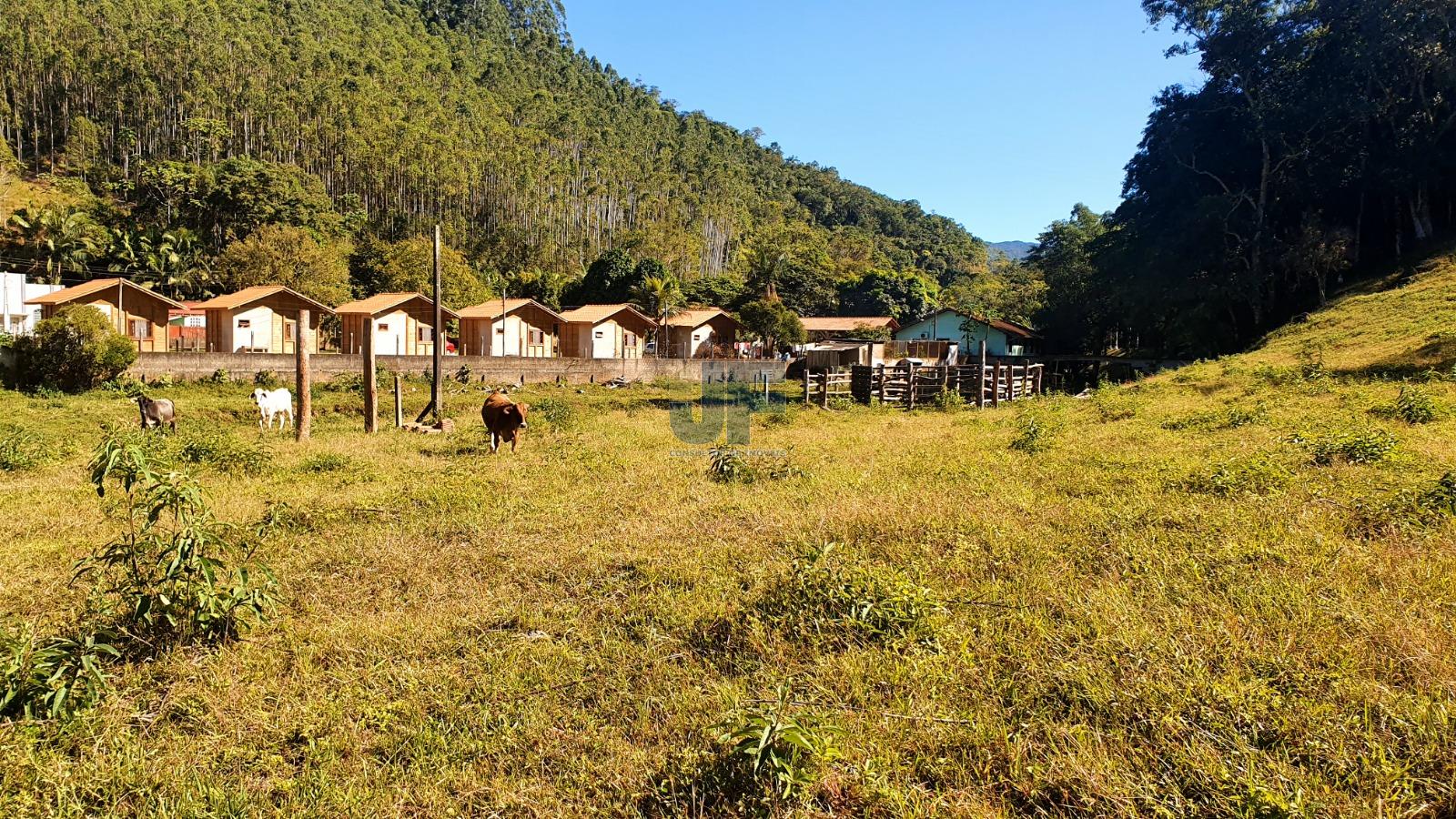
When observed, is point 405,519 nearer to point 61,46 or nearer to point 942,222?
point 61,46

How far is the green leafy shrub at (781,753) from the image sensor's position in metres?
3.00

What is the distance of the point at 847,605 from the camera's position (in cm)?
482

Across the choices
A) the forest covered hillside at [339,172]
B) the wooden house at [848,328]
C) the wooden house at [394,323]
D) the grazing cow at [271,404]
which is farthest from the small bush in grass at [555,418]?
the wooden house at [848,328]

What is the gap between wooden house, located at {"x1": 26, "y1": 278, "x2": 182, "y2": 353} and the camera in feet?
112

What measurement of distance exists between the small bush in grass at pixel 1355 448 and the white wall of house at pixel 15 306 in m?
40.6

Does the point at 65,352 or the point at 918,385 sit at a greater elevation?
the point at 65,352

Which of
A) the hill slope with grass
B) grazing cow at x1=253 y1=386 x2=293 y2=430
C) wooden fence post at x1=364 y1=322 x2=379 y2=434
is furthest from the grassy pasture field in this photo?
the hill slope with grass

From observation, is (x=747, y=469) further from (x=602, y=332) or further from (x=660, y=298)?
(x=660, y=298)

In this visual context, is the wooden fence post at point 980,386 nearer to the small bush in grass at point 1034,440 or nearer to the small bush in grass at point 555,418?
the small bush in grass at point 1034,440

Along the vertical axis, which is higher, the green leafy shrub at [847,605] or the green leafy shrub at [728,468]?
the green leafy shrub at [728,468]

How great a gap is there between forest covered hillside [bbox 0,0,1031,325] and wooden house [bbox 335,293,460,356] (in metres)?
8.72

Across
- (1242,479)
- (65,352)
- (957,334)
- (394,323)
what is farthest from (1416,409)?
(957,334)

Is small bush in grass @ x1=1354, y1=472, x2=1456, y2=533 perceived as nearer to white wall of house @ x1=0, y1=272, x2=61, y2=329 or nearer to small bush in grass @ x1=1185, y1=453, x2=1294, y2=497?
small bush in grass @ x1=1185, y1=453, x2=1294, y2=497

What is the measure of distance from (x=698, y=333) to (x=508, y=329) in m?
14.6
